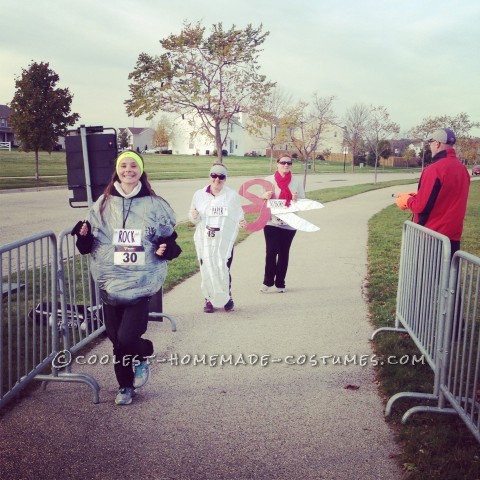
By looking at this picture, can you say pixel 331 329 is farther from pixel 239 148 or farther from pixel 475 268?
pixel 239 148

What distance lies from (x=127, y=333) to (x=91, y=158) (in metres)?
2.47

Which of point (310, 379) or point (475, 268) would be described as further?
point (310, 379)

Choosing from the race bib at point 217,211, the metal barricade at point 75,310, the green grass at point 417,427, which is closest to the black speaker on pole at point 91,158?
the metal barricade at point 75,310

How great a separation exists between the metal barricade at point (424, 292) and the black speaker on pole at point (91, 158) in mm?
3290

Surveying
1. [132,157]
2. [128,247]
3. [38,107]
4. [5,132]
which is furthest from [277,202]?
[5,132]

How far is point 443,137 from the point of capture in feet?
17.7

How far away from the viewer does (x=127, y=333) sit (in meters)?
4.14

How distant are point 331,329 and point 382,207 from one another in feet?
54.8

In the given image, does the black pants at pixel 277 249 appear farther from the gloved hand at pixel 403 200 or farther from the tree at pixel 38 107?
the tree at pixel 38 107

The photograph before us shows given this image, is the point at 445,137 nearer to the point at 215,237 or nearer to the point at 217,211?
the point at 217,211

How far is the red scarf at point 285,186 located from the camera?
7.57 metres

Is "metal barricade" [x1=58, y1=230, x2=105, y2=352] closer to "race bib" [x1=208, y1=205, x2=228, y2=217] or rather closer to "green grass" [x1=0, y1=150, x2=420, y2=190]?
"race bib" [x1=208, y1=205, x2=228, y2=217]

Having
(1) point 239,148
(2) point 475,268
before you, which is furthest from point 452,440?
(1) point 239,148

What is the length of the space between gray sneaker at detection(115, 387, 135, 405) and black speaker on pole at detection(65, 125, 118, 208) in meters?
2.40
